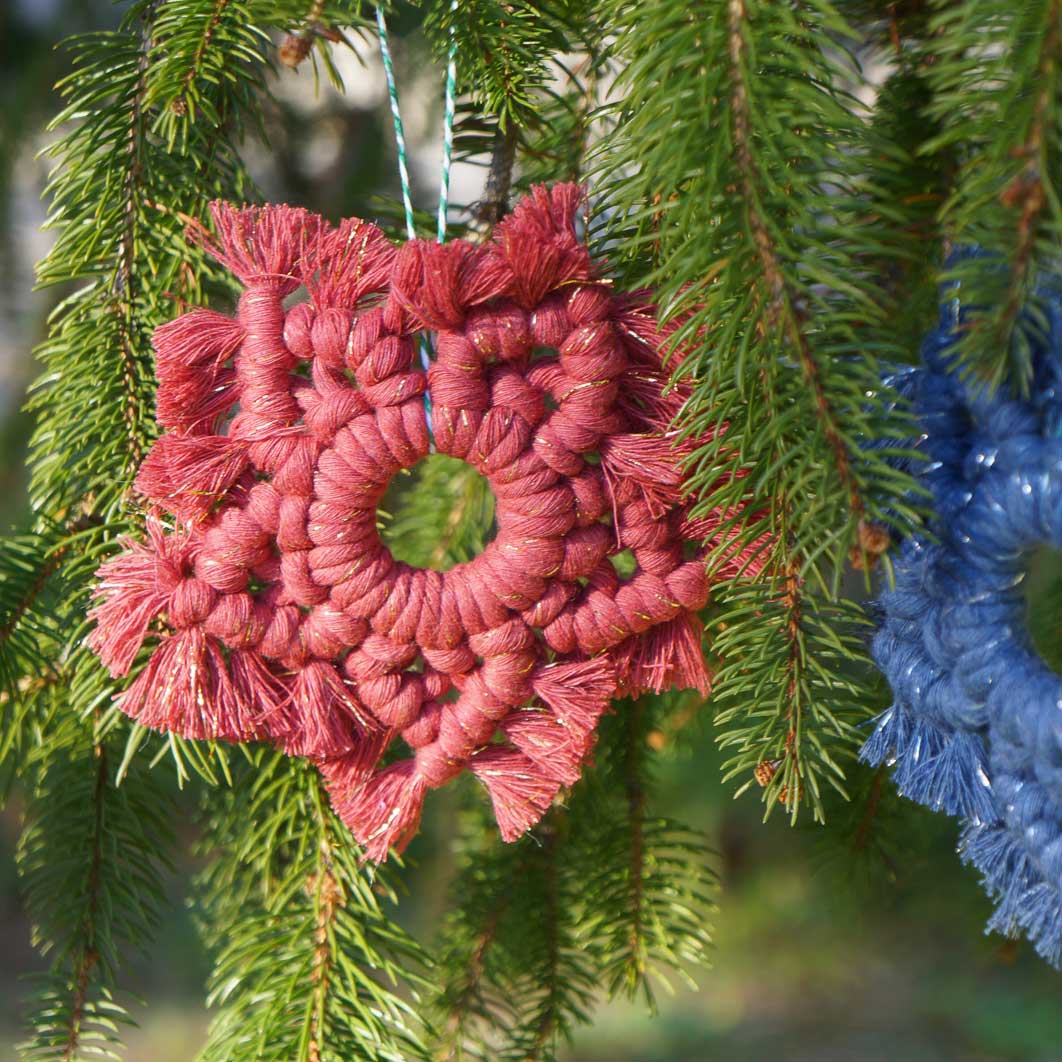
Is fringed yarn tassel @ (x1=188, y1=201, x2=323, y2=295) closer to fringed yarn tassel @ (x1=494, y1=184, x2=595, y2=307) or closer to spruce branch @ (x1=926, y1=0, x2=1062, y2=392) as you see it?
fringed yarn tassel @ (x1=494, y1=184, x2=595, y2=307)

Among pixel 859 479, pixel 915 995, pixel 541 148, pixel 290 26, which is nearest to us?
pixel 859 479

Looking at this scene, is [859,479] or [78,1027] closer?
[859,479]

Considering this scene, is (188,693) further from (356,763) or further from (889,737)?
(889,737)

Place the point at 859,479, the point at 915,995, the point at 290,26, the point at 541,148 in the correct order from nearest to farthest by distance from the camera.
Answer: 1. the point at 859,479
2. the point at 290,26
3. the point at 541,148
4. the point at 915,995

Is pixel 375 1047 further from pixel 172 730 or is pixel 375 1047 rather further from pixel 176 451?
pixel 176 451

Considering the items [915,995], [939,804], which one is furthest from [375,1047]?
[915,995]

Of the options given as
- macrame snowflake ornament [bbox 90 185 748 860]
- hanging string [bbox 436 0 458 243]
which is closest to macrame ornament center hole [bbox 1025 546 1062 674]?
macrame snowflake ornament [bbox 90 185 748 860]
